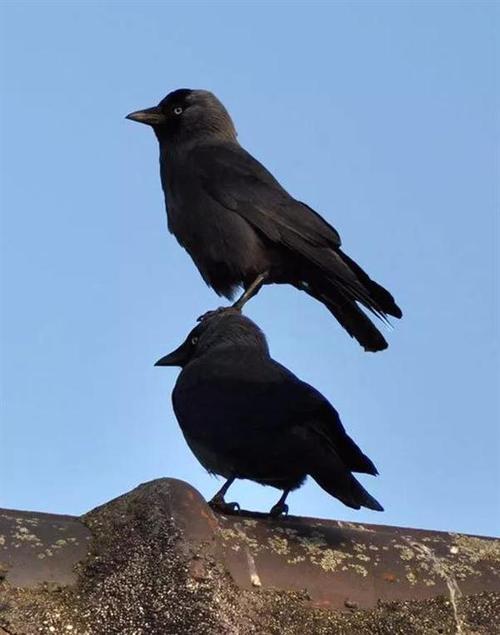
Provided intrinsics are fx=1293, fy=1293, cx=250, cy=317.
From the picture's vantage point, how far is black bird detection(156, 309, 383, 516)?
3.68m

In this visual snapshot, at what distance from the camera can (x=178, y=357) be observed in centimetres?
570

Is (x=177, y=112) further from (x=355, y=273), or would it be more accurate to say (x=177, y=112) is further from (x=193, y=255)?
(x=355, y=273)

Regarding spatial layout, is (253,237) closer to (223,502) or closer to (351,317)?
(351,317)

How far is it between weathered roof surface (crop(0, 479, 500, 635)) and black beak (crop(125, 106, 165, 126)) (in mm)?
5096

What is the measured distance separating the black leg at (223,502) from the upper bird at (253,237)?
9.55ft

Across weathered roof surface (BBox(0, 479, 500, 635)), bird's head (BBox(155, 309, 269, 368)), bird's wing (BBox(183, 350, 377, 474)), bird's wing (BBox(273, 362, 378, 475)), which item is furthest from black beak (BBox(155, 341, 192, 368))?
weathered roof surface (BBox(0, 479, 500, 635))

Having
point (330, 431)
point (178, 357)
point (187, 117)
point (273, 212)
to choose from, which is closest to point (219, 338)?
point (178, 357)

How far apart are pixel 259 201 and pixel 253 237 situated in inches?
11.3

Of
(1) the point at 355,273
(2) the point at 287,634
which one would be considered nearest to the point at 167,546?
(2) the point at 287,634

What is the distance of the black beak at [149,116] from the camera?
802 centimetres

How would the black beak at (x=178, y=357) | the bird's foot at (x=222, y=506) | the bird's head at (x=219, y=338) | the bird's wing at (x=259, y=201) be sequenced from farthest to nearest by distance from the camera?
the bird's wing at (x=259, y=201) → the black beak at (x=178, y=357) → the bird's head at (x=219, y=338) → the bird's foot at (x=222, y=506)

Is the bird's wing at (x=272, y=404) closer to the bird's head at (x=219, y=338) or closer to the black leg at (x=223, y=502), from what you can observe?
the black leg at (x=223, y=502)

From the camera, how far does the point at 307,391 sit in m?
3.79

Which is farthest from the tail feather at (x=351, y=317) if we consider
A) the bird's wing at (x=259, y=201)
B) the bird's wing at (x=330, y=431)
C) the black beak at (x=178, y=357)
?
the bird's wing at (x=330, y=431)
